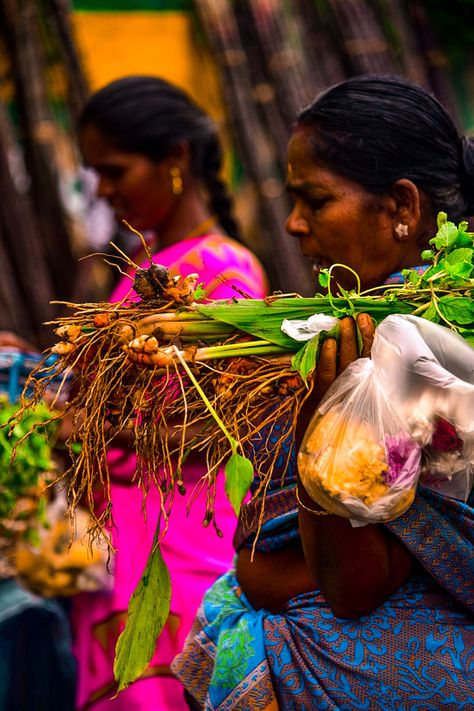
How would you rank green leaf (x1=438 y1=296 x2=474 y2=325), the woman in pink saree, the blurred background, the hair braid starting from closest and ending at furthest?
green leaf (x1=438 y1=296 x2=474 y2=325)
the woman in pink saree
the hair braid
the blurred background

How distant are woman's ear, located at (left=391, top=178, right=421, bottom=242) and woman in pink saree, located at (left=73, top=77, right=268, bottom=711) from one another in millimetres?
773

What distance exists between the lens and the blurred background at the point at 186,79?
5.01 m

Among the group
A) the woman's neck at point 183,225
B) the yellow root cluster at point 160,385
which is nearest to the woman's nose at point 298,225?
the yellow root cluster at point 160,385

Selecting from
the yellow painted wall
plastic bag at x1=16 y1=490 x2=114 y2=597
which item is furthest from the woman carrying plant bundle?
the yellow painted wall

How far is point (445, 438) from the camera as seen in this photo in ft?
5.47

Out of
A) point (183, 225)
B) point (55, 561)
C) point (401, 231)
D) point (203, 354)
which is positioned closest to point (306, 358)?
point (203, 354)

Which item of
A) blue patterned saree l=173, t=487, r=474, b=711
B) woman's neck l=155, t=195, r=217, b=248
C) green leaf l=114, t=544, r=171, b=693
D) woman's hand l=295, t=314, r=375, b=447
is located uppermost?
woman's hand l=295, t=314, r=375, b=447

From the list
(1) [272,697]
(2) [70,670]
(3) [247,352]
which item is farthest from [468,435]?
(2) [70,670]

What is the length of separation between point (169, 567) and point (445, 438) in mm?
1573

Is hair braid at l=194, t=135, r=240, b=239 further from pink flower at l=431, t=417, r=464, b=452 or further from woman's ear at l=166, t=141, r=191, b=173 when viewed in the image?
pink flower at l=431, t=417, r=464, b=452

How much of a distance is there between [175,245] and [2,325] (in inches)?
63.9

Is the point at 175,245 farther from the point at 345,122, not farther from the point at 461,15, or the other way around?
the point at 461,15

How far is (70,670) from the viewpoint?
377cm

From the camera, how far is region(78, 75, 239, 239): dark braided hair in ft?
11.7
